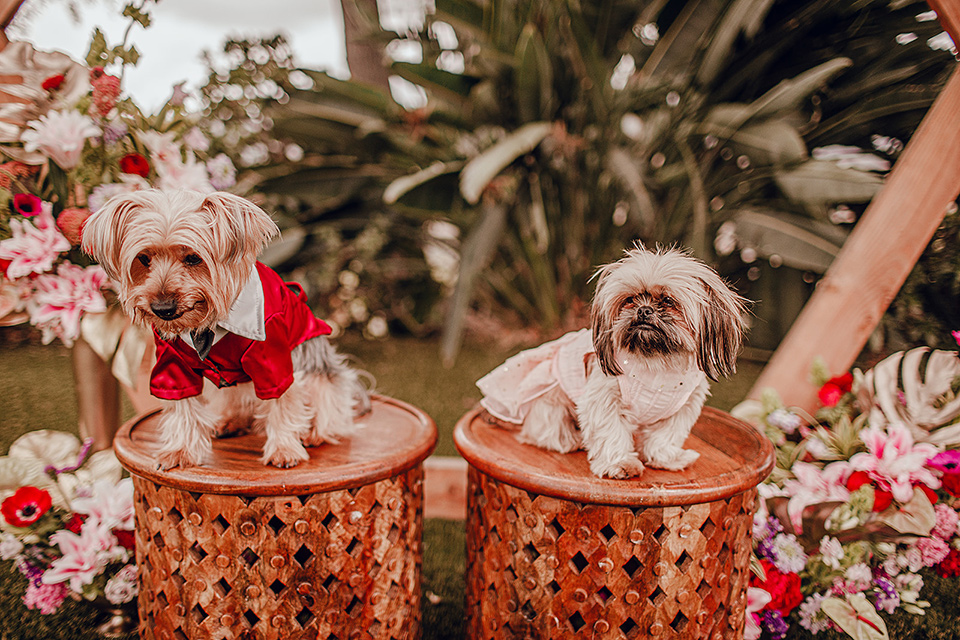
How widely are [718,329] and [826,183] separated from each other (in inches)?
88.3

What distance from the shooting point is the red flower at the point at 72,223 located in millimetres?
2004

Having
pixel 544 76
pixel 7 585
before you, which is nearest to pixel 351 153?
pixel 544 76

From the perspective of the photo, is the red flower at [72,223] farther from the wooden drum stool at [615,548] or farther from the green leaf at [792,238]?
the green leaf at [792,238]

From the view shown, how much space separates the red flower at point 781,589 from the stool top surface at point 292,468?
4.02 feet

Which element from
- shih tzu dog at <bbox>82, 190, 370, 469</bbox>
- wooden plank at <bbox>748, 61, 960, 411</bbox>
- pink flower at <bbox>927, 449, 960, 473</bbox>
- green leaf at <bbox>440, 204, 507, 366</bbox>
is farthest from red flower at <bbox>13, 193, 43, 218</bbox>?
pink flower at <bbox>927, 449, 960, 473</bbox>

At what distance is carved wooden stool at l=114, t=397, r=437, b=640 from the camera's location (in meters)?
1.55

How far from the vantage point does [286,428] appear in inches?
66.5

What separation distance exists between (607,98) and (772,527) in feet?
10.9

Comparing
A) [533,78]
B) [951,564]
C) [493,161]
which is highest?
[533,78]

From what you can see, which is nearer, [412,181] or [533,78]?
[412,181]

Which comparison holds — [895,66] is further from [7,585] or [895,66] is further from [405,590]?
[7,585]

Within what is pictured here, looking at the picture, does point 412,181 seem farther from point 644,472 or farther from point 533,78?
point 644,472

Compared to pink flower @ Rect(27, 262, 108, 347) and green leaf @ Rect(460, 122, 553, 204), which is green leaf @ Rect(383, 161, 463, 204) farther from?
pink flower @ Rect(27, 262, 108, 347)

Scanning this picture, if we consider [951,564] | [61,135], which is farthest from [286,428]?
[951,564]
